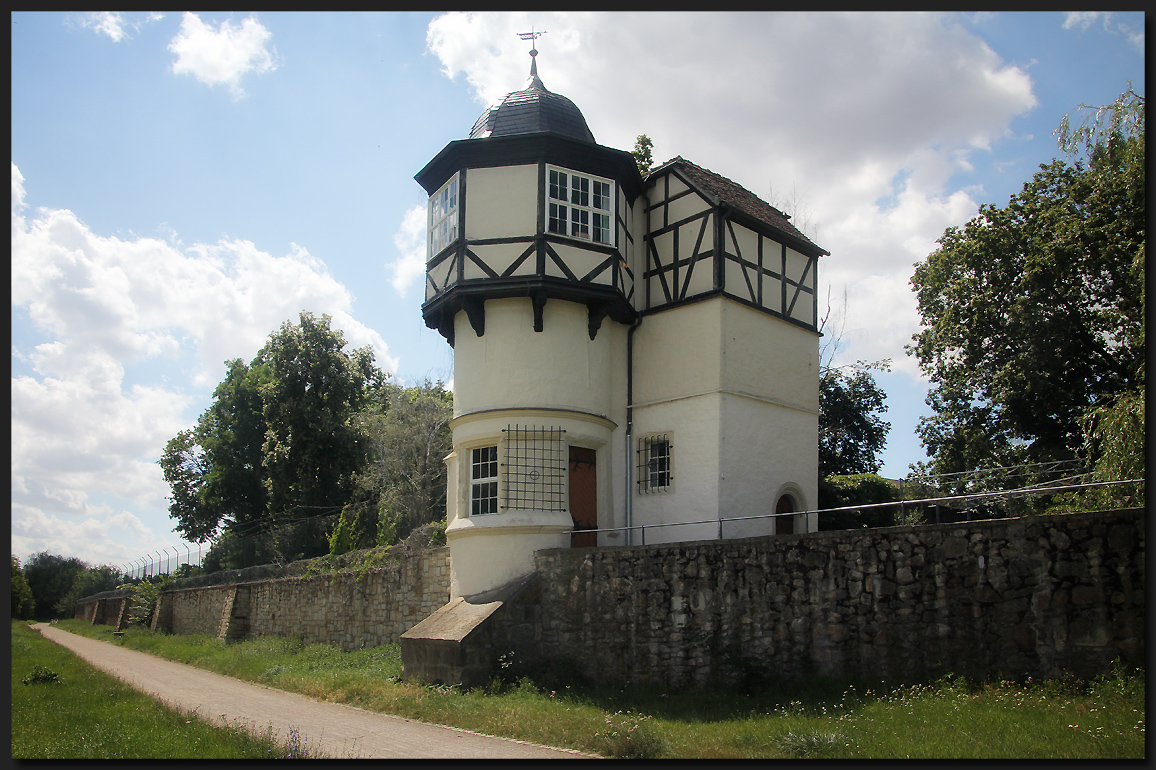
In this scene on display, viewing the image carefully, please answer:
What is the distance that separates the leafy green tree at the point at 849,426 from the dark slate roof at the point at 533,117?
17304mm

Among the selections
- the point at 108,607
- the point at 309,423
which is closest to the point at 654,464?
the point at 309,423

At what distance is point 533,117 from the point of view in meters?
18.9

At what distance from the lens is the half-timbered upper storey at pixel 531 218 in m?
17.9

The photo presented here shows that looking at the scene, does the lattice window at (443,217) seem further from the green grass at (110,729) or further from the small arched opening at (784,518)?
the green grass at (110,729)

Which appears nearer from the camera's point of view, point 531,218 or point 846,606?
point 846,606

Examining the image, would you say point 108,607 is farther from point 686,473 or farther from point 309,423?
point 686,473

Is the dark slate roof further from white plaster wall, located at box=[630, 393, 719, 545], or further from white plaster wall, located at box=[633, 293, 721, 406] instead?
white plaster wall, located at box=[630, 393, 719, 545]

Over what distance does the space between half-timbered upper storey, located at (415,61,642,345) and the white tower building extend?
0.14 ft

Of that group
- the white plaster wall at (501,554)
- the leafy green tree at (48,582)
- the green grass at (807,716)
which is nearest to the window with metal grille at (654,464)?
the white plaster wall at (501,554)

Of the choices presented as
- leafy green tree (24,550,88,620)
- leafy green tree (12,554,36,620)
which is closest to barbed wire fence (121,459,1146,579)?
leafy green tree (12,554,36,620)

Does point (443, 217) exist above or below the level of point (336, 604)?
above

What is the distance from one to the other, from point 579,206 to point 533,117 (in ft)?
7.64

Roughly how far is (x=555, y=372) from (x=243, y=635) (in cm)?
1767

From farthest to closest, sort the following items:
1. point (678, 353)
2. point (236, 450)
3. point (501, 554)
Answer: point (236, 450), point (678, 353), point (501, 554)
